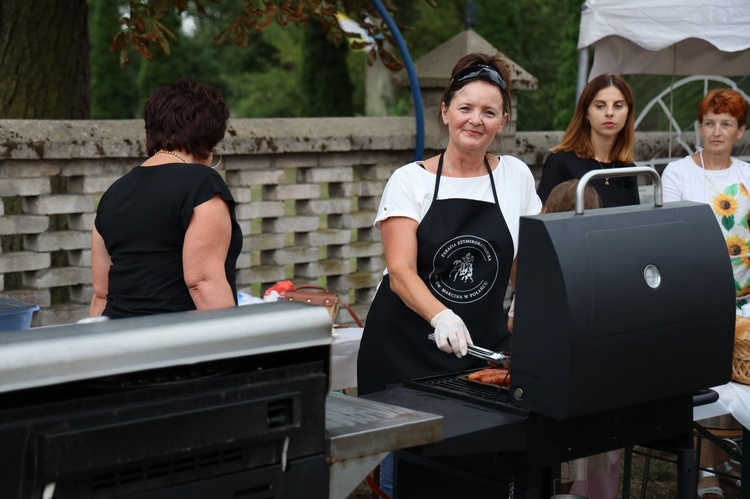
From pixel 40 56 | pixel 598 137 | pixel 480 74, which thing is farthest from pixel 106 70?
pixel 480 74

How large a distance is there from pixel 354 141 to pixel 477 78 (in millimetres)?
2844

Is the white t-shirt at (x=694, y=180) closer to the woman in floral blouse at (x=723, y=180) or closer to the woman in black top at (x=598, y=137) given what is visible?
the woman in floral blouse at (x=723, y=180)

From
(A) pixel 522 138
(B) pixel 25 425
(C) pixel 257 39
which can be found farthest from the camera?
(C) pixel 257 39

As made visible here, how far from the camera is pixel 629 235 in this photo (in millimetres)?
2230

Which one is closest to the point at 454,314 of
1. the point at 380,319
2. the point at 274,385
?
the point at 380,319

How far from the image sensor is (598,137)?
13.8ft

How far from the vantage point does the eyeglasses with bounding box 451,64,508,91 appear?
2760 millimetres

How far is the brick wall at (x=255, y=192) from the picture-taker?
4512 mm

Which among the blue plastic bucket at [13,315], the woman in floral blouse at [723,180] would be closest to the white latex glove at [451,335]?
the blue plastic bucket at [13,315]

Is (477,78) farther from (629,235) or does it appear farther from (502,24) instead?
(502,24)

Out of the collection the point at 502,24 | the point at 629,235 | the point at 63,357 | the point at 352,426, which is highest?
the point at 502,24

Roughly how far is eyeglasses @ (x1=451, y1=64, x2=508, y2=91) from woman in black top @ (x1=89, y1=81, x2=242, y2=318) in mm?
628

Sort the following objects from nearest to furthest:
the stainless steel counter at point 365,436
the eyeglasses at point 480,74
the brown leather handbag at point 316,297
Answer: the stainless steel counter at point 365,436 → the eyeglasses at point 480,74 → the brown leather handbag at point 316,297

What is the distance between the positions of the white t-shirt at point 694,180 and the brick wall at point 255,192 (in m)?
1.56
